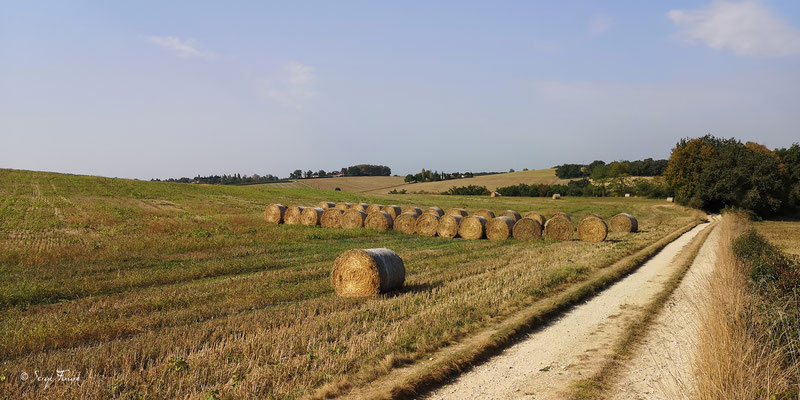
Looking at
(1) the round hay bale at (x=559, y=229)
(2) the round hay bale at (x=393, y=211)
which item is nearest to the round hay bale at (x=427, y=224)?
(2) the round hay bale at (x=393, y=211)

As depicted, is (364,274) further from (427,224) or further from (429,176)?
(429,176)

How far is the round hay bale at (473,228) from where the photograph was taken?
94.0ft

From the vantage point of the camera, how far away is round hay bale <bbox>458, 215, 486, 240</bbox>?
2866 centimetres

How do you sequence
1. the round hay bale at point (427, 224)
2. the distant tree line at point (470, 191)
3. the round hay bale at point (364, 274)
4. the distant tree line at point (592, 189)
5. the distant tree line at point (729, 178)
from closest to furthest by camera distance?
1. the round hay bale at point (364, 274)
2. the round hay bale at point (427, 224)
3. the distant tree line at point (729, 178)
4. the distant tree line at point (592, 189)
5. the distant tree line at point (470, 191)

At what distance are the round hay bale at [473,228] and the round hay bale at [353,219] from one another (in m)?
6.50

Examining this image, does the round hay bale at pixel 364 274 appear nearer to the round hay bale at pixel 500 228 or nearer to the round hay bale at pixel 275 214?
the round hay bale at pixel 500 228

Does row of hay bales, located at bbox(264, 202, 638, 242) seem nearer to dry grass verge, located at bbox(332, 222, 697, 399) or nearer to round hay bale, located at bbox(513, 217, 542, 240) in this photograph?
round hay bale, located at bbox(513, 217, 542, 240)

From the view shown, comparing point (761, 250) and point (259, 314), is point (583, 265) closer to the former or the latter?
point (761, 250)

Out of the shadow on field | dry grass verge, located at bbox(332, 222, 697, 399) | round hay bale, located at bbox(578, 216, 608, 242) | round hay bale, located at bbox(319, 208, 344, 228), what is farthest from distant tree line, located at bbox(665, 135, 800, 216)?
the shadow on field

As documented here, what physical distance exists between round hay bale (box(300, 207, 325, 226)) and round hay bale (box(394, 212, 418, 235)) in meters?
5.42

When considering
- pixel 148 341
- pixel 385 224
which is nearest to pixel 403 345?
pixel 148 341

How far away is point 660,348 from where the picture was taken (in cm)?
887

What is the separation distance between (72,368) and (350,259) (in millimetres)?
6862

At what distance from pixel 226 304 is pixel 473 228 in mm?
19168
